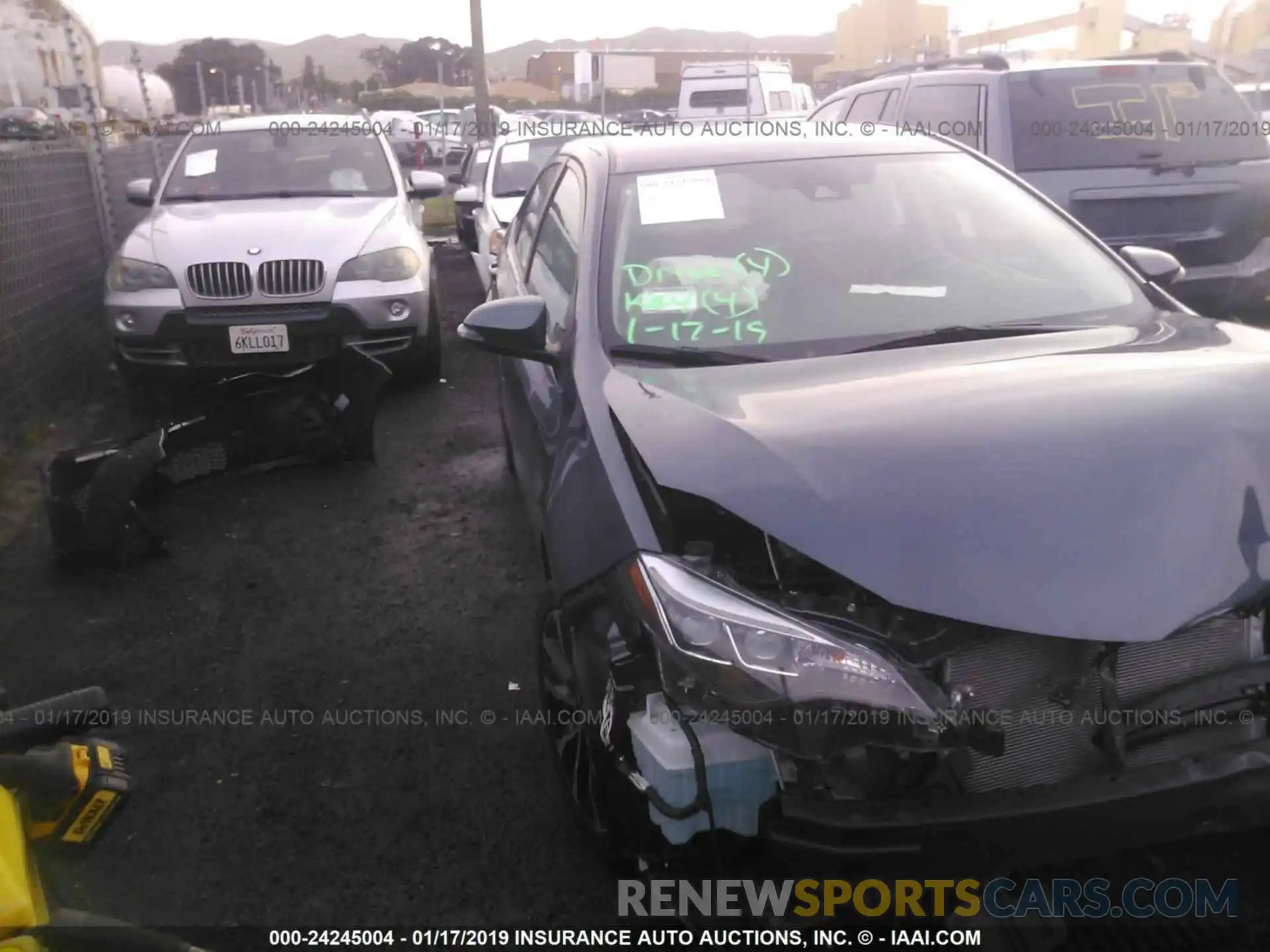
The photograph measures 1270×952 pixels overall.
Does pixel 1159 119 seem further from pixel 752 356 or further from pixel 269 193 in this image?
pixel 269 193

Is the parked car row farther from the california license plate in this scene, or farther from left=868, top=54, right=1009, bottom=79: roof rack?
left=868, top=54, right=1009, bottom=79: roof rack

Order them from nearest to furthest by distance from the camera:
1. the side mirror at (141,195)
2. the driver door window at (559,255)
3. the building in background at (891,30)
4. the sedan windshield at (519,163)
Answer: the driver door window at (559,255), the side mirror at (141,195), the sedan windshield at (519,163), the building in background at (891,30)

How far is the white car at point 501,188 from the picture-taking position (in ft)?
27.3

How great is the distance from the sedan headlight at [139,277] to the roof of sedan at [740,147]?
11.2 ft

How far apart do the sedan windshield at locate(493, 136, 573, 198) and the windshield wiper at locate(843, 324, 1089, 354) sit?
22.0 ft

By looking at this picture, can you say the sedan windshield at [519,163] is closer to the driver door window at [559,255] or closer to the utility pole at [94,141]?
the utility pole at [94,141]

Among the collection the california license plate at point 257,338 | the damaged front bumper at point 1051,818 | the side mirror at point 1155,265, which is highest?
the side mirror at point 1155,265

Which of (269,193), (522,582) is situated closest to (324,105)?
(269,193)

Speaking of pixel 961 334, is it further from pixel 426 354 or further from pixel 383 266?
pixel 426 354

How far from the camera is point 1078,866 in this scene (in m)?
1.88

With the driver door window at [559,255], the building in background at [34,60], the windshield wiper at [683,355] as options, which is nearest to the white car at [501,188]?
the building in background at [34,60]

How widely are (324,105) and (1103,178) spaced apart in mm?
50192

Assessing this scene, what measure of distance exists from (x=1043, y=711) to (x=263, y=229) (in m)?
5.69

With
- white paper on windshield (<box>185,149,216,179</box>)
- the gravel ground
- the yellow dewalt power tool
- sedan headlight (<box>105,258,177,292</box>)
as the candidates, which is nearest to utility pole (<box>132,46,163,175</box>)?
white paper on windshield (<box>185,149,216,179</box>)
